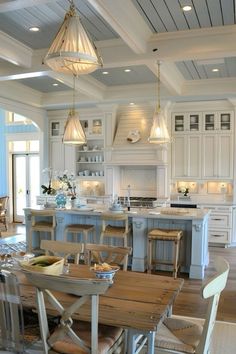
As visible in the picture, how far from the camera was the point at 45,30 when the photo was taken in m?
4.61

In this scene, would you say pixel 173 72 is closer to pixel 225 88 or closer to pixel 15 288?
pixel 225 88

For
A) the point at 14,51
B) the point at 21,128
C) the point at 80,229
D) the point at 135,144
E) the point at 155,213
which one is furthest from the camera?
the point at 21,128

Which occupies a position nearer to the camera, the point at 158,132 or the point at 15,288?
the point at 15,288

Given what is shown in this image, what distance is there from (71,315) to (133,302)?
1.44ft

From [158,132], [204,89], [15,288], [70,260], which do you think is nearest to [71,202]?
[70,260]

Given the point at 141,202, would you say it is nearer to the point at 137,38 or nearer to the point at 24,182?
the point at 24,182

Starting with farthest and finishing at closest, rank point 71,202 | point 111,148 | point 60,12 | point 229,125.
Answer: point 111,148 < point 229,125 < point 71,202 < point 60,12

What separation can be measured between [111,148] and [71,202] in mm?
2436

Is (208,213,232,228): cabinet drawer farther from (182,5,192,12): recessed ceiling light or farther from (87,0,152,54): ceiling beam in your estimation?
(182,5,192,12): recessed ceiling light

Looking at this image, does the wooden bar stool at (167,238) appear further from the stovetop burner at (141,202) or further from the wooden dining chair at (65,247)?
the stovetop burner at (141,202)

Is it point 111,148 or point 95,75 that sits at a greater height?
point 95,75

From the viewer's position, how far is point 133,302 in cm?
226

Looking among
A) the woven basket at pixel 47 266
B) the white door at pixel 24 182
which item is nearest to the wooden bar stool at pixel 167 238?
the woven basket at pixel 47 266

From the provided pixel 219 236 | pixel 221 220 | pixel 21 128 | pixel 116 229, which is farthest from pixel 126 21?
pixel 21 128
